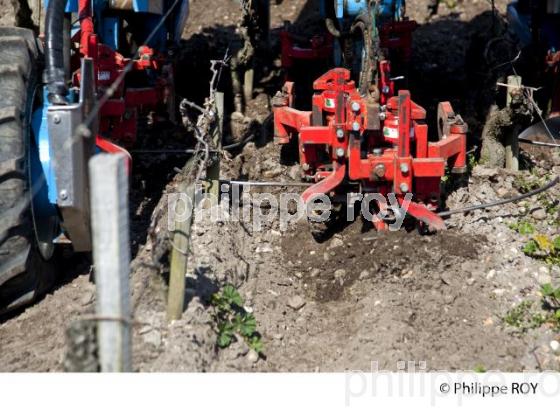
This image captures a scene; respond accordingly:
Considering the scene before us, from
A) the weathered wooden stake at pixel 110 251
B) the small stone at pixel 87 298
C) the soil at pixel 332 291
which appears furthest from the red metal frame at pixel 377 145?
the weathered wooden stake at pixel 110 251

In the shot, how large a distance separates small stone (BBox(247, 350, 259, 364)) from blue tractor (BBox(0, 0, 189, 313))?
1.11 meters

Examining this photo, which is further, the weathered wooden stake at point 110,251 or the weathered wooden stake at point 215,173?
the weathered wooden stake at point 215,173

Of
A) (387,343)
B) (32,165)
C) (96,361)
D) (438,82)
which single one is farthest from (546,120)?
(96,361)

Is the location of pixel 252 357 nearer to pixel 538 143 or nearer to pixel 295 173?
pixel 295 173

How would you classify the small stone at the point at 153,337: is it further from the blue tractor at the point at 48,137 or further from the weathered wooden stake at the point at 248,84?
the weathered wooden stake at the point at 248,84

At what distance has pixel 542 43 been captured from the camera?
7617mm

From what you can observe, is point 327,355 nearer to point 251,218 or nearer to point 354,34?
point 251,218

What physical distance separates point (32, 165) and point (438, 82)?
14.8ft

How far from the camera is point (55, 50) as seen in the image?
16.3 feet

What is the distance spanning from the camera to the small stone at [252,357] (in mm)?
5027

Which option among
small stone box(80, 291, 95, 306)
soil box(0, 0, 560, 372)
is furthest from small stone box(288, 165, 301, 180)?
small stone box(80, 291, 95, 306)

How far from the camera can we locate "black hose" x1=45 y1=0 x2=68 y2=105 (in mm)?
4934

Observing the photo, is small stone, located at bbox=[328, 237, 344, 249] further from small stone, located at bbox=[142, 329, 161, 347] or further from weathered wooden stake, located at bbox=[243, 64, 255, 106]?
weathered wooden stake, located at bbox=[243, 64, 255, 106]

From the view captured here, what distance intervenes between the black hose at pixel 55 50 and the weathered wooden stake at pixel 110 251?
1605 millimetres
